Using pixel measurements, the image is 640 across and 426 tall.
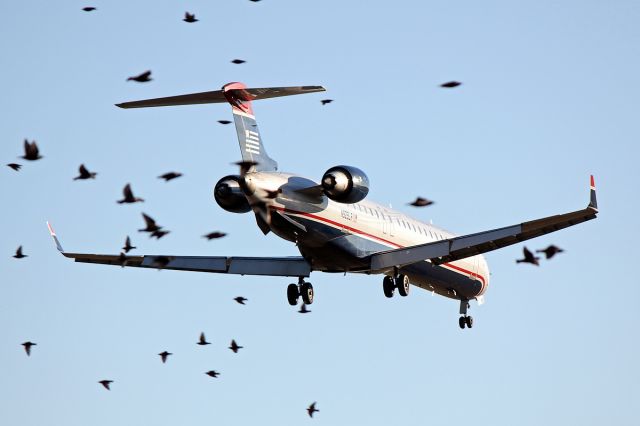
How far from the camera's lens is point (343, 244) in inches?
1454

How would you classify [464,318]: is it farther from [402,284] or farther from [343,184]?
[343,184]

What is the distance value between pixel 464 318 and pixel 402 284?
302 inches

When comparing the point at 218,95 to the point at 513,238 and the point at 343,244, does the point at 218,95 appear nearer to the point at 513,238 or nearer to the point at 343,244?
the point at 343,244

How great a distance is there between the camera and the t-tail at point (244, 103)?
34619mm

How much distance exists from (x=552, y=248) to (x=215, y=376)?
871 cm

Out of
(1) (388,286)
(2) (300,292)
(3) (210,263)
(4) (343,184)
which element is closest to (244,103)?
(4) (343,184)

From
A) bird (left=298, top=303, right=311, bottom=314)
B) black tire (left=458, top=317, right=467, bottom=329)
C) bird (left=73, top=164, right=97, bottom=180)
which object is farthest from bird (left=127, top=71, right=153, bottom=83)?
black tire (left=458, top=317, right=467, bottom=329)

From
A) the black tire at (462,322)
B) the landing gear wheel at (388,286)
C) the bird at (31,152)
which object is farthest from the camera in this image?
the black tire at (462,322)

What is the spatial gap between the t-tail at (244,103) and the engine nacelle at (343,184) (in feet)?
6.81

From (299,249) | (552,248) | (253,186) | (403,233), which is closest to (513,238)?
(403,233)

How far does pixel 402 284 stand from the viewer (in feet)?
130

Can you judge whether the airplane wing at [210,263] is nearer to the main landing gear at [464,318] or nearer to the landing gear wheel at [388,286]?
the landing gear wheel at [388,286]

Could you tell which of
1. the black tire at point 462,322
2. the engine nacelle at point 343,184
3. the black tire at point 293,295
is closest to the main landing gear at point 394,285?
the black tire at point 293,295

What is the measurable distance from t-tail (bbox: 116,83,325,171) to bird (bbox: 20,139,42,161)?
10807 mm
